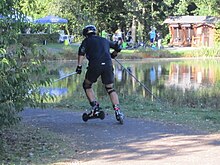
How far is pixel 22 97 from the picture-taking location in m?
7.12

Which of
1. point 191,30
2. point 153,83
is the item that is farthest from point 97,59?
point 191,30

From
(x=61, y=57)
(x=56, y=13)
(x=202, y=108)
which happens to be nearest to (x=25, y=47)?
(x=202, y=108)

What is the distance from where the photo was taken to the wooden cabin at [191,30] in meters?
54.8

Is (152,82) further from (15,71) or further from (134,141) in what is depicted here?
(15,71)

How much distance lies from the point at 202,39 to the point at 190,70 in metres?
25.8

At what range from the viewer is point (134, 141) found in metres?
8.33

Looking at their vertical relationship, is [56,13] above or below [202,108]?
above

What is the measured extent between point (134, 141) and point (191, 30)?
164 feet

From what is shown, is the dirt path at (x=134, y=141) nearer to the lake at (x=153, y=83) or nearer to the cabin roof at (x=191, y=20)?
the lake at (x=153, y=83)

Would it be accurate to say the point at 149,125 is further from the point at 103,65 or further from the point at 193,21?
the point at 193,21

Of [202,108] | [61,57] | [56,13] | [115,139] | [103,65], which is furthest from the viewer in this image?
[56,13]

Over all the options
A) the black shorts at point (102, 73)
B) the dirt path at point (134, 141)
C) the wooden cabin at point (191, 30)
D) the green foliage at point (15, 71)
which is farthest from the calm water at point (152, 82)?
the wooden cabin at point (191, 30)

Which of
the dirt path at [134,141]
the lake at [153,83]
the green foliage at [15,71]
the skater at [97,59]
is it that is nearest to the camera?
the green foliage at [15,71]

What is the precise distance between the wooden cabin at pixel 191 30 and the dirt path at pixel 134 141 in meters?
44.9
